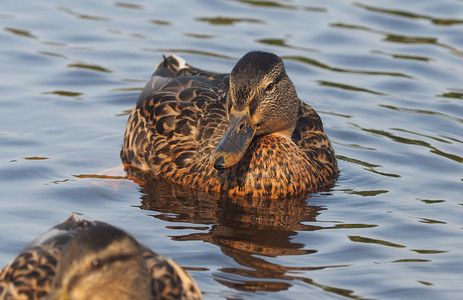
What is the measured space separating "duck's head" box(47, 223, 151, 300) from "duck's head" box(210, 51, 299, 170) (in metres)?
3.17

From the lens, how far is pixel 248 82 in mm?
9305

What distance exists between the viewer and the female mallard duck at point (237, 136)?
30.8 feet

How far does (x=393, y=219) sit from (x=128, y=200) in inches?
98.2

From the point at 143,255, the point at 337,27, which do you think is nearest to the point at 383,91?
the point at 337,27

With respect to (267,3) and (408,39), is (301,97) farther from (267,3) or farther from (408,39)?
(267,3)

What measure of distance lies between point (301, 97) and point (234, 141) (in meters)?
3.62

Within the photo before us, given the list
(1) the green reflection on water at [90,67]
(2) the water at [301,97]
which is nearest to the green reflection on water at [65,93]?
(2) the water at [301,97]

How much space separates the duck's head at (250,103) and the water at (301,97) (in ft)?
1.91

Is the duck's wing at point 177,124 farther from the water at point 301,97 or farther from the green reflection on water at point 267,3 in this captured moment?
the green reflection on water at point 267,3

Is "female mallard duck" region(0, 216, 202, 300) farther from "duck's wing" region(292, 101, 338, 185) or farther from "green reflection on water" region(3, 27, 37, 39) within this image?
"green reflection on water" region(3, 27, 37, 39)

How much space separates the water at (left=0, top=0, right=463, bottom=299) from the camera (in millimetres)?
8039

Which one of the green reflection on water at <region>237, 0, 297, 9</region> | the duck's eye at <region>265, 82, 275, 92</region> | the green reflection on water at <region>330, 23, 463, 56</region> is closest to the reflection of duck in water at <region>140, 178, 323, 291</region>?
the duck's eye at <region>265, 82, 275, 92</region>

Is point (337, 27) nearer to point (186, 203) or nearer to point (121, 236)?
point (186, 203)

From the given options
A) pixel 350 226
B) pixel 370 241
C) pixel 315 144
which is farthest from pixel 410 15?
pixel 370 241
